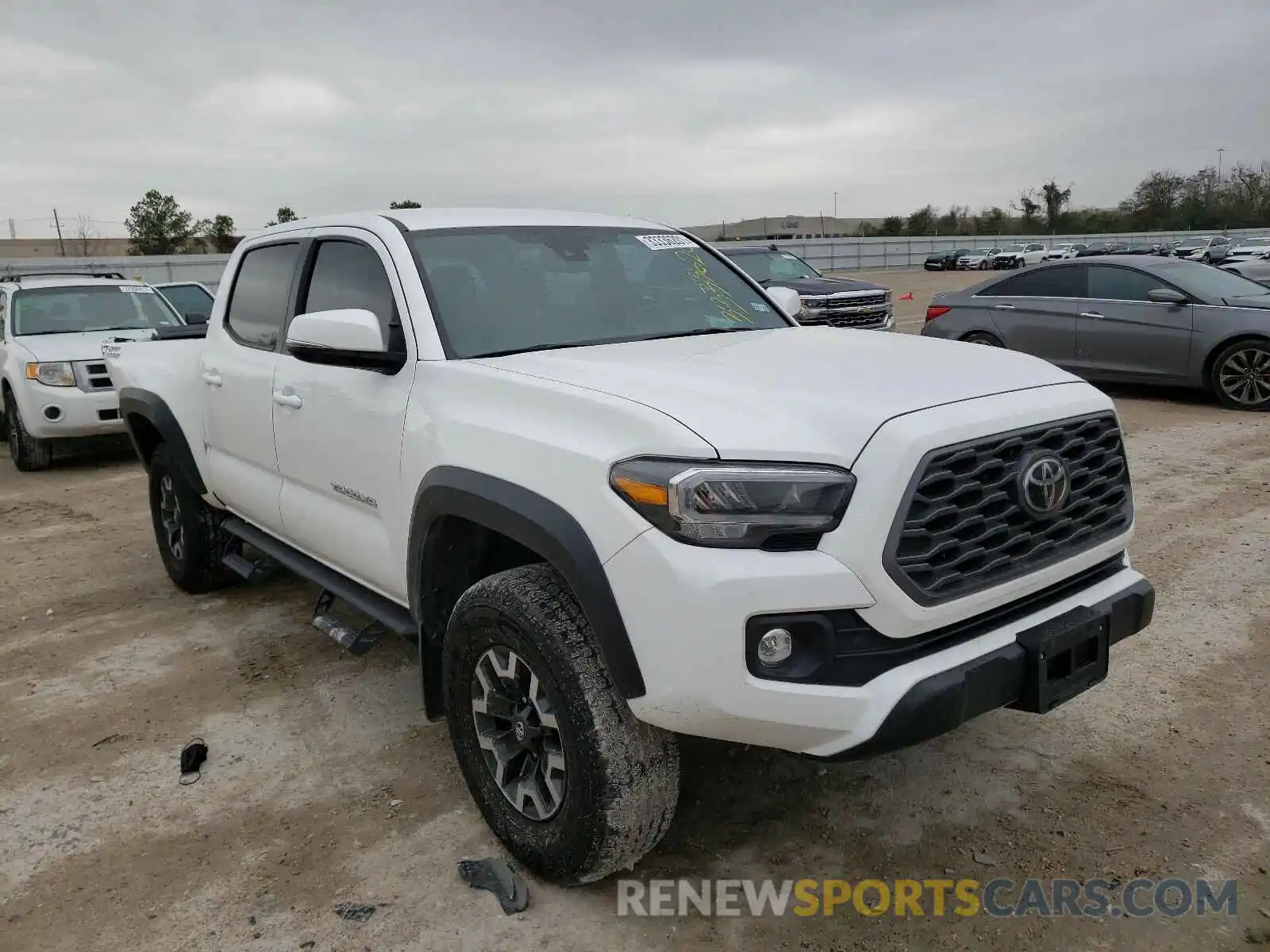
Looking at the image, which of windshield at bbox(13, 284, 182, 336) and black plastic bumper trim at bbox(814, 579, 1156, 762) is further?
windshield at bbox(13, 284, 182, 336)

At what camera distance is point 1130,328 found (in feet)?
32.2

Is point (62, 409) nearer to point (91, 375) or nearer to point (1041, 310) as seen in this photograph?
point (91, 375)

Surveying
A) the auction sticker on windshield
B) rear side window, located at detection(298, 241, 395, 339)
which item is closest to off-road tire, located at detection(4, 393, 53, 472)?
rear side window, located at detection(298, 241, 395, 339)

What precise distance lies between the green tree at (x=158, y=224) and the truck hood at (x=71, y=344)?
178 feet

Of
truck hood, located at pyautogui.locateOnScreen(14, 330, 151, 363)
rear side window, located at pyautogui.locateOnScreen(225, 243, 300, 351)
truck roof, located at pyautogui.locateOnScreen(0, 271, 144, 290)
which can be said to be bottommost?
truck hood, located at pyautogui.locateOnScreen(14, 330, 151, 363)

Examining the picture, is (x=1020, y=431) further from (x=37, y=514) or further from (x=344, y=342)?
(x=37, y=514)

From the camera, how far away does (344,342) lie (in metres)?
3.05

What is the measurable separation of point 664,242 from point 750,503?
2.22m

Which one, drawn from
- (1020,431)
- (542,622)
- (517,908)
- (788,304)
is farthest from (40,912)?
(788,304)

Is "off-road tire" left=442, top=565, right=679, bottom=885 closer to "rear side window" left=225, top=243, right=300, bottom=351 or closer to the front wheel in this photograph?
"rear side window" left=225, top=243, right=300, bottom=351

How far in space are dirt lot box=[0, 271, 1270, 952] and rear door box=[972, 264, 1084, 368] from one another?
594 centimetres

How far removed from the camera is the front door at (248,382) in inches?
163

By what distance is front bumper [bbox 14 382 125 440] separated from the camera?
29.3 ft

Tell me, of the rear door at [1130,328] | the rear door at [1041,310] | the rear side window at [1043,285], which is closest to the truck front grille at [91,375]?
the rear door at [1041,310]
